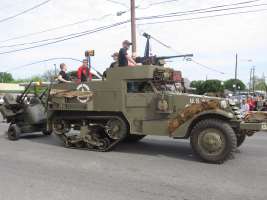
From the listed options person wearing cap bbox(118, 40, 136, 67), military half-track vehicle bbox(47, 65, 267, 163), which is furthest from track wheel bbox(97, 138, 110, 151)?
person wearing cap bbox(118, 40, 136, 67)

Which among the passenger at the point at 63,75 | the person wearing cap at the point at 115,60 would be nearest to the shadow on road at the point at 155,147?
the passenger at the point at 63,75

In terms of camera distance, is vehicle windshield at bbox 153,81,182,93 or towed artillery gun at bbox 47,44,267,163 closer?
towed artillery gun at bbox 47,44,267,163

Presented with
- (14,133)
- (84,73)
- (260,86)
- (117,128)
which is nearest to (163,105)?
(117,128)

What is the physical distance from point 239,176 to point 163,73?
3.01 m

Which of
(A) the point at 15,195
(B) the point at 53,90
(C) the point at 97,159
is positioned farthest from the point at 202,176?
(B) the point at 53,90

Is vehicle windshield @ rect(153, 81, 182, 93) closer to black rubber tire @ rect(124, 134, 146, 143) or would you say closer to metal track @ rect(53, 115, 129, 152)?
metal track @ rect(53, 115, 129, 152)

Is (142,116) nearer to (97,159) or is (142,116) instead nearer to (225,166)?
(97,159)

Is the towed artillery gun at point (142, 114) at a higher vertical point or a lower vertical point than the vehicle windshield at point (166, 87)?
lower

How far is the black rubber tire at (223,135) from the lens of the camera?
736 cm

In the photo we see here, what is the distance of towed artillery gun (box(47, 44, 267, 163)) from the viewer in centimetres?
755

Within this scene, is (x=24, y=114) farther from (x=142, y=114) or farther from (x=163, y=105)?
(x=163, y=105)

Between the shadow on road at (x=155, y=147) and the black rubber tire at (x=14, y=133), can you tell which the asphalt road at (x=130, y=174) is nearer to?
the shadow on road at (x=155, y=147)

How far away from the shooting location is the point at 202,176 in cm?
662

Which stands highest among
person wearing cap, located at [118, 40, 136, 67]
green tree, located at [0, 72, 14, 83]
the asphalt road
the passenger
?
green tree, located at [0, 72, 14, 83]
